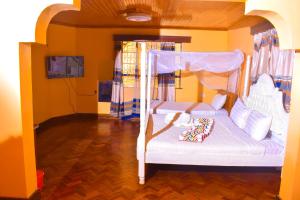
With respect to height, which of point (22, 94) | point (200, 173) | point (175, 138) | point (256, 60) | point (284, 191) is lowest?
point (200, 173)

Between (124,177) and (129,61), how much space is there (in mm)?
3613

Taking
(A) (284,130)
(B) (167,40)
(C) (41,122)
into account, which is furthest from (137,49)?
(A) (284,130)

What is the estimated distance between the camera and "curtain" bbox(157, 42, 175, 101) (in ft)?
20.8

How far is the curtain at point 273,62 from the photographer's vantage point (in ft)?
10.9

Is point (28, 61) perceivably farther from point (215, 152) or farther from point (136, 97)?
point (136, 97)

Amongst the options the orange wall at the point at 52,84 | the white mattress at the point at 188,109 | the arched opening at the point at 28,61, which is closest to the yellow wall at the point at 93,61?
the orange wall at the point at 52,84

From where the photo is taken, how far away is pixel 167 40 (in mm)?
6309

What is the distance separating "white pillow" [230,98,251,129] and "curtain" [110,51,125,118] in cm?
289

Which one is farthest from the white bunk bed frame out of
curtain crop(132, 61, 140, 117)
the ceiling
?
curtain crop(132, 61, 140, 117)

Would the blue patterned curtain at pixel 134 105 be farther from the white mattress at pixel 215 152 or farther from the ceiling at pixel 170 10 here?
the white mattress at pixel 215 152

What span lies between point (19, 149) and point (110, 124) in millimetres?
3696

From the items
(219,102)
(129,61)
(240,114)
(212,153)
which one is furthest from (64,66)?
(212,153)

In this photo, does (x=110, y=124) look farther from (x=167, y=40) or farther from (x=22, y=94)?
(x=22, y=94)

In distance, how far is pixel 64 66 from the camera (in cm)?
610
